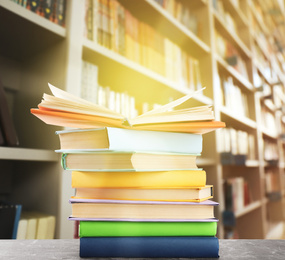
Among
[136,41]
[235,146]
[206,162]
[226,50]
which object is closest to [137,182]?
[136,41]

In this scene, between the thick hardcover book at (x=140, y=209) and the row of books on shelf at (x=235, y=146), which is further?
the row of books on shelf at (x=235, y=146)

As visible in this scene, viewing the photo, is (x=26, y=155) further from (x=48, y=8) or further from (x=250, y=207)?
(x=250, y=207)

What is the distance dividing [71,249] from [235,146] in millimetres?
1938

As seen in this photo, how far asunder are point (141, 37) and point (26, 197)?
0.89m

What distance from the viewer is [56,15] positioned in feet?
2.88

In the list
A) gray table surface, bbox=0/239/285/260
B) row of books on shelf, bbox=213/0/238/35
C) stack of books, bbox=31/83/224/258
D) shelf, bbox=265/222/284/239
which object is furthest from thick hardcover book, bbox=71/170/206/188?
shelf, bbox=265/222/284/239

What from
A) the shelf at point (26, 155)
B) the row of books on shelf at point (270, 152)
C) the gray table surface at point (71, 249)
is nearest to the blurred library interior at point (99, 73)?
the shelf at point (26, 155)

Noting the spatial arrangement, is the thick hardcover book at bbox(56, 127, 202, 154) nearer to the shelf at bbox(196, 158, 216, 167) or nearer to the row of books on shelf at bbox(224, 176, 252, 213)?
the shelf at bbox(196, 158, 216, 167)

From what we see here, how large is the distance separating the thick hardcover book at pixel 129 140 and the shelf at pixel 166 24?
1.05 metres

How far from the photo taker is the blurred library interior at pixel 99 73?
81 cm

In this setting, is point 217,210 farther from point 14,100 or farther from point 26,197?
point 14,100

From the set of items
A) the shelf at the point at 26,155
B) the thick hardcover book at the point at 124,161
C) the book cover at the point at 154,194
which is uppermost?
the shelf at the point at 26,155

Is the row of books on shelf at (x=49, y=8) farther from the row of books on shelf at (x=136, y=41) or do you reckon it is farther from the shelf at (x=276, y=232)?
the shelf at (x=276, y=232)

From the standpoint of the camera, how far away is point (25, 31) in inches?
33.4
